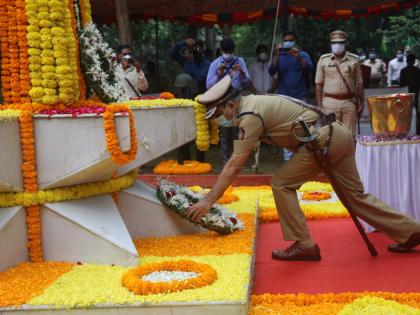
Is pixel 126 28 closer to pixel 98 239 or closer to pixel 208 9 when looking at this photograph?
pixel 208 9

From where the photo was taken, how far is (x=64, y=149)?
15.5ft

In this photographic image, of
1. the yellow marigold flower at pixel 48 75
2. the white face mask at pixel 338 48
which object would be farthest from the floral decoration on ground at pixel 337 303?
the white face mask at pixel 338 48

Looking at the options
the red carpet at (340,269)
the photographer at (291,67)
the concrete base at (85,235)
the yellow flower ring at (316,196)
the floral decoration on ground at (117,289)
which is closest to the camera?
the floral decoration on ground at (117,289)

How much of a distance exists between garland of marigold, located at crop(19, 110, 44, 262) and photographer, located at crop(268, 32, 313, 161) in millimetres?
5343

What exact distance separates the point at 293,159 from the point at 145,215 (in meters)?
1.40

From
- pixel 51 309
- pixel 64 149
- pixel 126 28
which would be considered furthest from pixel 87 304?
pixel 126 28

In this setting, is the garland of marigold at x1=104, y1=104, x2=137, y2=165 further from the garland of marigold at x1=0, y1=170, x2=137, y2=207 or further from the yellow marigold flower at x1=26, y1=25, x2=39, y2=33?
the yellow marigold flower at x1=26, y1=25, x2=39, y2=33

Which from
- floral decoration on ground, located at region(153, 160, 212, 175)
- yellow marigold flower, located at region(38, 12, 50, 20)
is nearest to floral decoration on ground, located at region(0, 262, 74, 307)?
yellow marigold flower, located at region(38, 12, 50, 20)

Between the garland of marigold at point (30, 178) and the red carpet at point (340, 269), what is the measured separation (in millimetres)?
1656

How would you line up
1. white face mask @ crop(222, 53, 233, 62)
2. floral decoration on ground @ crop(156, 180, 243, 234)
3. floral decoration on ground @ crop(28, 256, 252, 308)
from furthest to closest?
white face mask @ crop(222, 53, 233, 62)
floral decoration on ground @ crop(156, 180, 243, 234)
floral decoration on ground @ crop(28, 256, 252, 308)

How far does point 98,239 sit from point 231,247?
3.41 feet

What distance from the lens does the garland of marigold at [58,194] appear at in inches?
185

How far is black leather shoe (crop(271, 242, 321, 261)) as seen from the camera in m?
5.11

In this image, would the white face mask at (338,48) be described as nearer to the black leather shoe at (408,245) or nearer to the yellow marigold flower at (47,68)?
the black leather shoe at (408,245)
